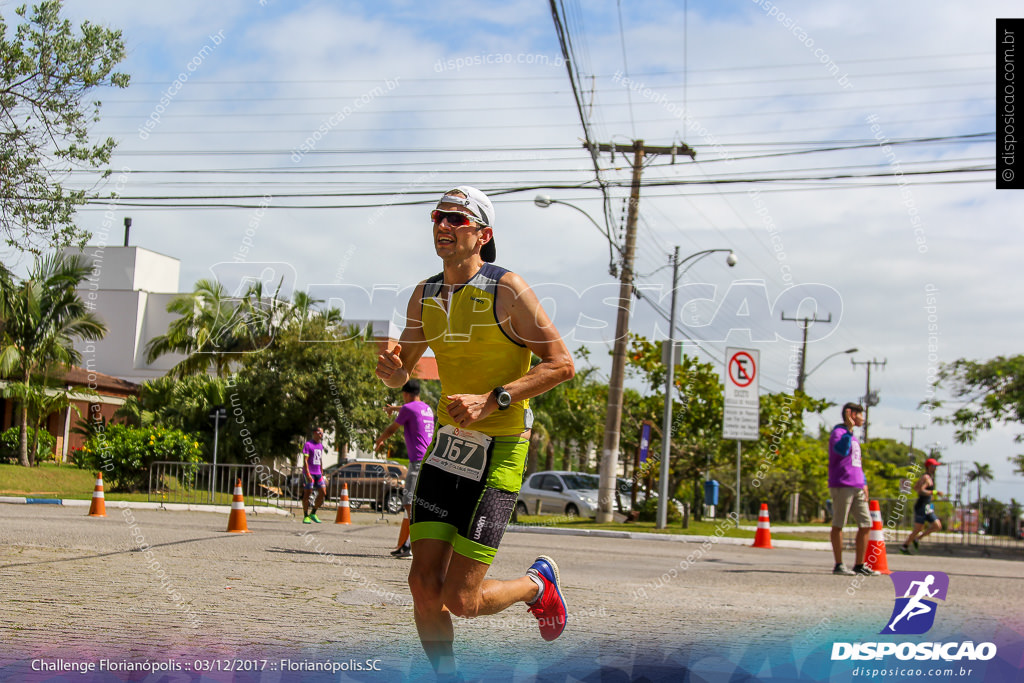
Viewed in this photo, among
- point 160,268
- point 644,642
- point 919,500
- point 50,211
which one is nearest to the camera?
point 644,642

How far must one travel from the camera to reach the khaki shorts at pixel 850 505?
34.0ft

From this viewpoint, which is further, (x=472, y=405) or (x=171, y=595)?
(x=171, y=595)

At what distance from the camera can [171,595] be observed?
6.55 meters

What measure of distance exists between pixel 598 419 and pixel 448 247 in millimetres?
31622

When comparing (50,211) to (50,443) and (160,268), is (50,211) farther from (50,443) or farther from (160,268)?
(160,268)

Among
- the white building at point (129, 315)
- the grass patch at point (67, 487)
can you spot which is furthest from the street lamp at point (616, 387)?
the white building at point (129, 315)

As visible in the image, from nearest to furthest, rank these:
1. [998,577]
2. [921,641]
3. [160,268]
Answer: [921,641]
[998,577]
[160,268]

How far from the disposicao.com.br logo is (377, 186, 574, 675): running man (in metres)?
2.55

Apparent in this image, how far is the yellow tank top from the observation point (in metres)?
4.04

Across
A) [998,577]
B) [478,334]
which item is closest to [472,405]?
[478,334]

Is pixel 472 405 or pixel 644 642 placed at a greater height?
pixel 472 405

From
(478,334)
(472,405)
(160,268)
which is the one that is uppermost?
(160,268)

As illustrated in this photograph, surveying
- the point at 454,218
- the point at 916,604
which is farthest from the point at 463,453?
the point at 916,604

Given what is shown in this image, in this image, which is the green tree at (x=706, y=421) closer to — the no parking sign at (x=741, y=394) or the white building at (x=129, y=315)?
the no parking sign at (x=741, y=394)
